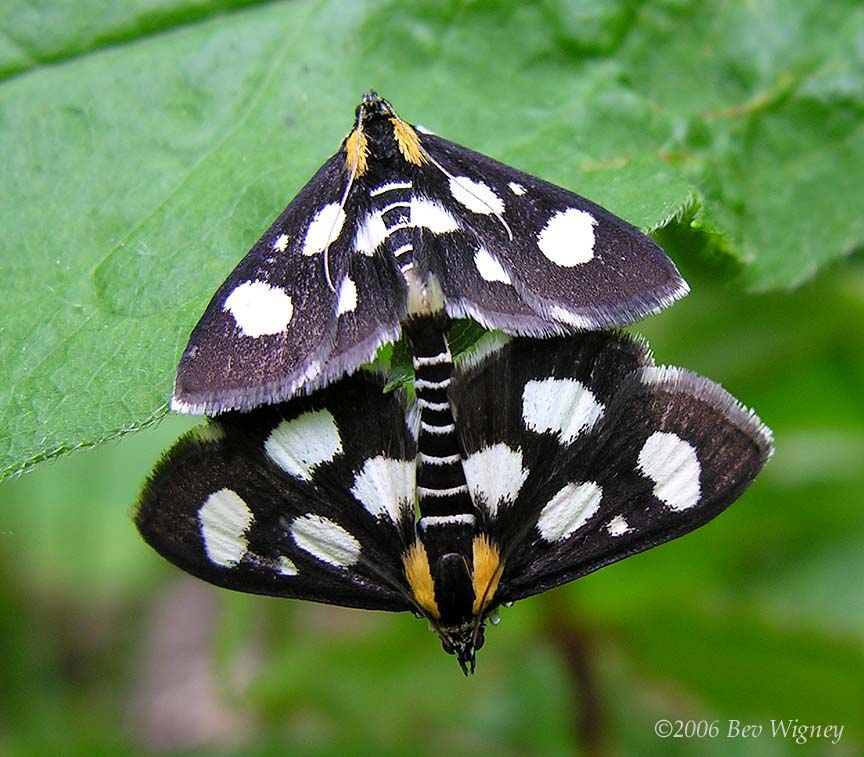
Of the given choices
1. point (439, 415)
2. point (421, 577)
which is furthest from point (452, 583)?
point (439, 415)

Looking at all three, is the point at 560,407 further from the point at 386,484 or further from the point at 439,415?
the point at 386,484

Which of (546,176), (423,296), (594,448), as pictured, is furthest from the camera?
(546,176)

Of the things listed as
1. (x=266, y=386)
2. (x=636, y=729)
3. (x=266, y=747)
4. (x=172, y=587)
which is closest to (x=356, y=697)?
(x=266, y=747)

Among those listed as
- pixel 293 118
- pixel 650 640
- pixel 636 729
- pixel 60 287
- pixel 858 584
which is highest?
pixel 293 118

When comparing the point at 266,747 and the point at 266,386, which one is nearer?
the point at 266,386

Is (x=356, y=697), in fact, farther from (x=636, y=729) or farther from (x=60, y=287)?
(x=60, y=287)

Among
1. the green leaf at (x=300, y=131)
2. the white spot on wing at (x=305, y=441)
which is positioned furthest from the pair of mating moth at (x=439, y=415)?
the green leaf at (x=300, y=131)
